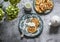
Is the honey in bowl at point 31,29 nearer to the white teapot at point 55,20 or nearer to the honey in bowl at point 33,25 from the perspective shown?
the honey in bowl at point 33,25

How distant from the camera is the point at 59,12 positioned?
4.42 feet

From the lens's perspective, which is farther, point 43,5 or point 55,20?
point 43,5

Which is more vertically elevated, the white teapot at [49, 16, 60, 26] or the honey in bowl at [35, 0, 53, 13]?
the honey in bowl at [35, 0, 53, 13]

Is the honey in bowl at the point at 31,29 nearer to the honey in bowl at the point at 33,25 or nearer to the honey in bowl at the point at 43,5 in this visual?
the honey in bowl at the point at 33,25

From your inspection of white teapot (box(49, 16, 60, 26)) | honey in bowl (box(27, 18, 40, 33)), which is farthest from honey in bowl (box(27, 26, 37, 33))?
white teapot (box(49, 16, 60, 26))

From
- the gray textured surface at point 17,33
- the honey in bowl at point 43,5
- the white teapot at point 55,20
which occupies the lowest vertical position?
the gray textured surface at point 17,33

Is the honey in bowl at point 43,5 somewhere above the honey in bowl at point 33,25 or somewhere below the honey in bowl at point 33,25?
above

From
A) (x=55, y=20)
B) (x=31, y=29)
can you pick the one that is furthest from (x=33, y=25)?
(x=55, y=20)

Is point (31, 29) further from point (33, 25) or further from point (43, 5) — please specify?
point (43, 5)

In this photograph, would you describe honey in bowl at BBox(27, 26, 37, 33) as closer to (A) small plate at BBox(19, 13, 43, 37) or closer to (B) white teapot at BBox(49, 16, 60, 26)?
(A) small plate at BBox(19, 13, 43, 37)

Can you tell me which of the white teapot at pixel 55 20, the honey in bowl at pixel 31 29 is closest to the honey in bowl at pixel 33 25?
the honey in bowl at pixel 31 29

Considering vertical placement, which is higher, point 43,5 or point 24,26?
point 43,5

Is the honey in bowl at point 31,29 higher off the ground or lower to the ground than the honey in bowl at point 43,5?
lower

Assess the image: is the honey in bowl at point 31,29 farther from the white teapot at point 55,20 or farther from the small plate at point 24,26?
the white teapot at point 55,20
